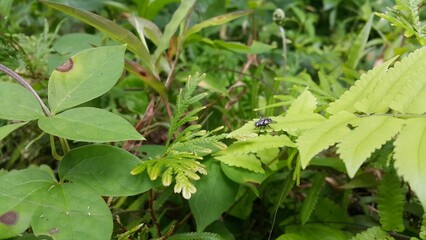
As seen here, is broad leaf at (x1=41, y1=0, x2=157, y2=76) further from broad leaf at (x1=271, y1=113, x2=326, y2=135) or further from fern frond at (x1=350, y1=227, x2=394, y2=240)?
fern frond at (x1=350, y1=227, x2=394, y2=240)

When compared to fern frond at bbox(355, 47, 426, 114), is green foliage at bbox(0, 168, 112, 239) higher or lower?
lower

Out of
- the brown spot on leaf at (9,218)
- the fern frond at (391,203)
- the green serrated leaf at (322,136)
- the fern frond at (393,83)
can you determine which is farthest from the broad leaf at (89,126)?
the fern frond at (391,203)

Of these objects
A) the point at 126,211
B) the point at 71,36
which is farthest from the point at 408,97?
the point at 71,36

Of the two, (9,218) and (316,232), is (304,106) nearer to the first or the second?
(316,232)

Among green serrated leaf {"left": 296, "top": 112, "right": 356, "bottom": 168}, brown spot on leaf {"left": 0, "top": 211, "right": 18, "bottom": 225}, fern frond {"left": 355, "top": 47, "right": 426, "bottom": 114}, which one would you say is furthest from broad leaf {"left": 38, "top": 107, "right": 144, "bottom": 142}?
fern frond {"left": 355, "top": 47, "right": 426, "bottom": 114}

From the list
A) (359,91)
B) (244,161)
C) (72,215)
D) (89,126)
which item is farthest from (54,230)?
(359,91)

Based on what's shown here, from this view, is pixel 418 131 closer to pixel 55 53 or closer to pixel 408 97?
pixel 408 97

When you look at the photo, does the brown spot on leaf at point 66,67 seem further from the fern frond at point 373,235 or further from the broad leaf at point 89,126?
the fern frond at point 373,235
